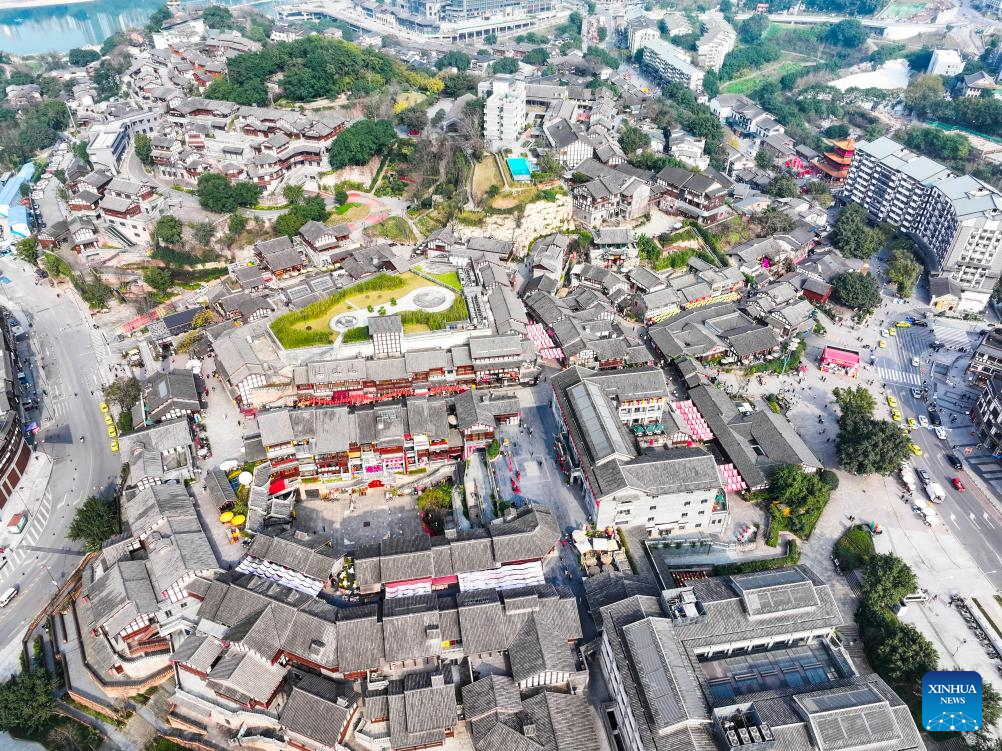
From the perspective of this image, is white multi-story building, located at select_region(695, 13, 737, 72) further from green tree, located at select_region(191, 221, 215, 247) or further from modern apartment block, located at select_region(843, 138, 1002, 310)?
green tree, located at select_region(191, 221, 215, 247)

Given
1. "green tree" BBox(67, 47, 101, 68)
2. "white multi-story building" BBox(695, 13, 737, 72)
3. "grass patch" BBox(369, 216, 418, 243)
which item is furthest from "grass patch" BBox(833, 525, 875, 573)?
"green tree" BBox(67, 47, 101, 68)

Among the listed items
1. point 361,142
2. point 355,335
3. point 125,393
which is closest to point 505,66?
point 361,142

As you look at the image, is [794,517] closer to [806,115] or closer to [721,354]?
[721,354]

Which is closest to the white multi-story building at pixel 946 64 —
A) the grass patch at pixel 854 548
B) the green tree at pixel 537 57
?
the green tree at pixel 537 57

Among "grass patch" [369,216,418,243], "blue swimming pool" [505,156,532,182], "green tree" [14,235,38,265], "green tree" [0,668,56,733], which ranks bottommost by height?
"green tree" [0,668,56,733]

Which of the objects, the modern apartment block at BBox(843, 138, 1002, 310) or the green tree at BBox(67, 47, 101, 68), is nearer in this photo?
the modern apartment block at BBox(843, 138, 1002, 310)

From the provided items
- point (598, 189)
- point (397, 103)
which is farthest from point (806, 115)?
point (397, 103)
